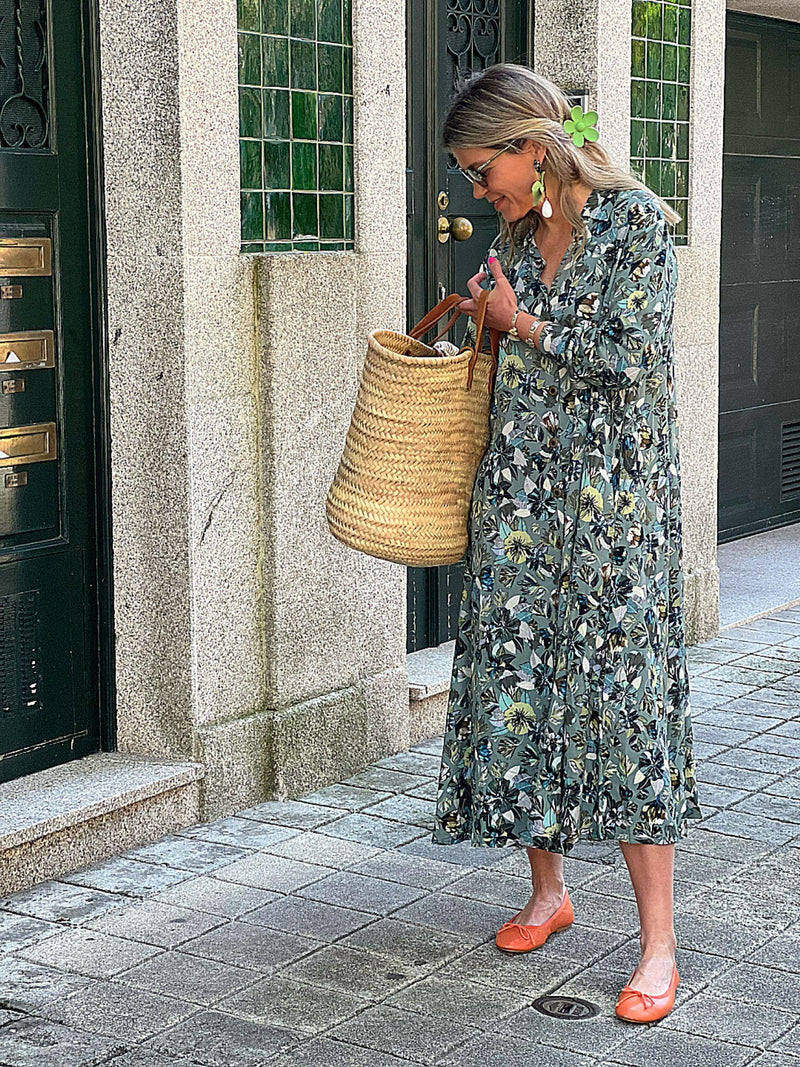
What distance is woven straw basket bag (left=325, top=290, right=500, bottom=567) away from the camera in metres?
3.88

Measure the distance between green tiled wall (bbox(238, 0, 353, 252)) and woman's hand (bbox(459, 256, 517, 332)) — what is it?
1474mm

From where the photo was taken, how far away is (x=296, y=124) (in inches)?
209

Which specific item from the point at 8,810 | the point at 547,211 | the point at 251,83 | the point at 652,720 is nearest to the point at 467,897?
the point at 652,720

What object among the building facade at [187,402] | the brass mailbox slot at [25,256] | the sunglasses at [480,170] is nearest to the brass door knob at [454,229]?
the building facade at [187,402]

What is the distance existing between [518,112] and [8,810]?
234 centimetres

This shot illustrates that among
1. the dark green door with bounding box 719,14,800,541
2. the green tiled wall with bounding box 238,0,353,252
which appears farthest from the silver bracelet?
the dark green door with bounding box 719,14,800,541

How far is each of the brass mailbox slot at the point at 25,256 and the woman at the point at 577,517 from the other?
1.49 m

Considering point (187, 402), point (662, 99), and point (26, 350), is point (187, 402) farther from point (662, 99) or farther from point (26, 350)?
point (662, 99)

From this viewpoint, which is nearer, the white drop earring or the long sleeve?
the long sleeve

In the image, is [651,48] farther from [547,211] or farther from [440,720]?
[547,211]

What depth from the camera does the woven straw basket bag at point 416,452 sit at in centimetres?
388

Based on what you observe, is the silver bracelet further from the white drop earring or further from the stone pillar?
the stone pillar

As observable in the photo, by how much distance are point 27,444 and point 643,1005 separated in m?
2.36

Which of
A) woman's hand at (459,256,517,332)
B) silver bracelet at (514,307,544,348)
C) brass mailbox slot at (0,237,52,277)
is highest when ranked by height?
brass mailbox slot at (0,237,52,277)
